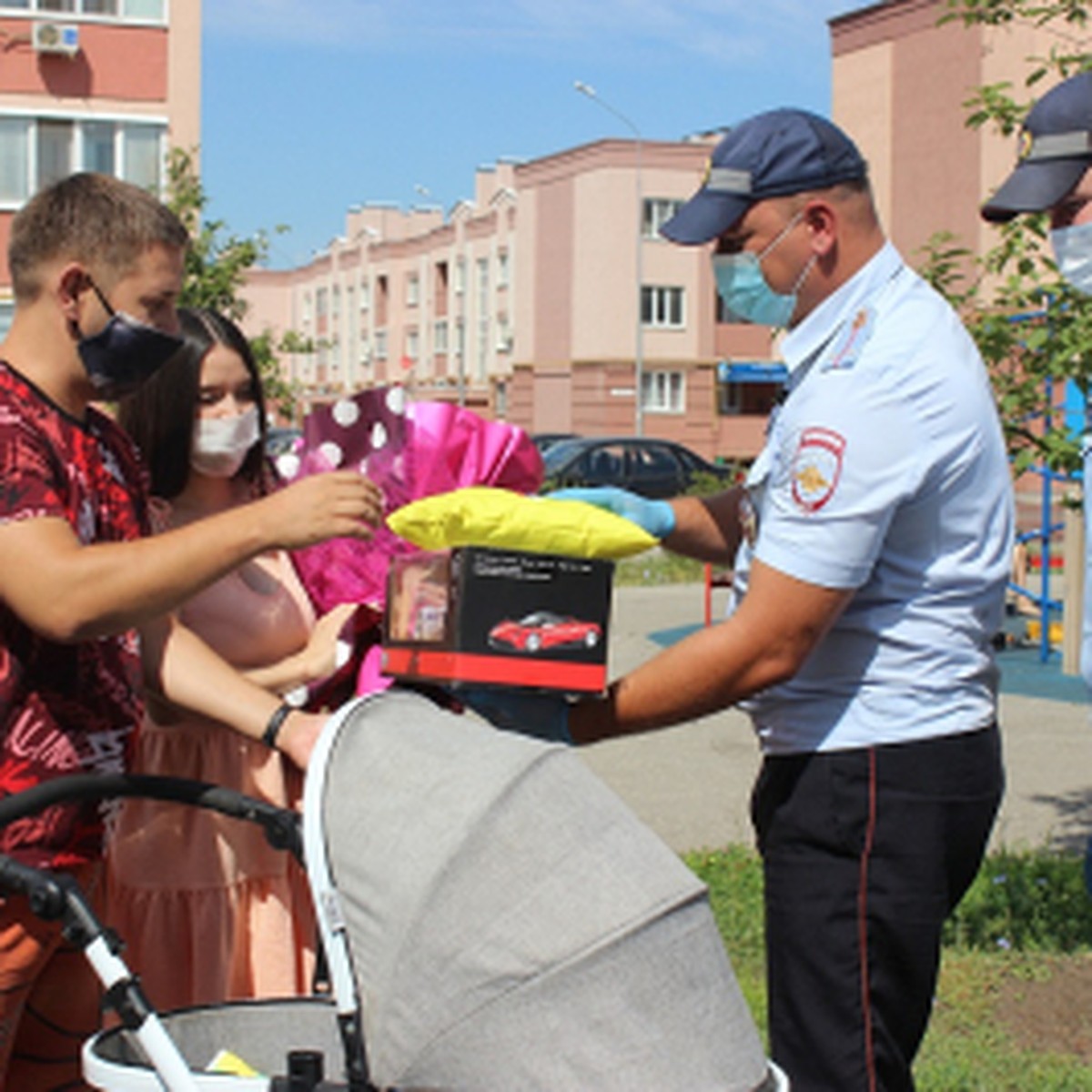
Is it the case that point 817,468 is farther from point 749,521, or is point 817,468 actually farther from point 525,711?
point 525,711

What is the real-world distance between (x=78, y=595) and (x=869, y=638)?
1.37 metres

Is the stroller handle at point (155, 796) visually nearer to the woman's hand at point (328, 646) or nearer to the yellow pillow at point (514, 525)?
the yellow pillow at point (514, 525)

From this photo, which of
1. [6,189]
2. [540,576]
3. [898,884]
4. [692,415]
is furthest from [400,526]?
[692,415]

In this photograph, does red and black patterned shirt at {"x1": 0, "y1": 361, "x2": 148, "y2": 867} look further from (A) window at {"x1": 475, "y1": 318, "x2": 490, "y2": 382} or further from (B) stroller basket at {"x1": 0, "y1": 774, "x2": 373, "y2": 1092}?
(A) window at {"x1": 475, "y1": 318, "x2": 490, "y2": 382}

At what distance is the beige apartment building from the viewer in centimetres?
4147

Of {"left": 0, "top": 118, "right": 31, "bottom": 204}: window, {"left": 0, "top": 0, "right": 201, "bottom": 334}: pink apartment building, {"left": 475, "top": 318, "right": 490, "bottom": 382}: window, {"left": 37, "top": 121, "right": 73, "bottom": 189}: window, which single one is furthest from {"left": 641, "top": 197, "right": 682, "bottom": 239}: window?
{"left": 0, "top": 118, "right": 31, "bottom": 204}: window

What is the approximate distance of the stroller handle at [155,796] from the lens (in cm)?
269

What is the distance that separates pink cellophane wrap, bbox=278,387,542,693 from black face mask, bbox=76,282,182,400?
0.82m

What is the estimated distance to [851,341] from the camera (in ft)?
10.0

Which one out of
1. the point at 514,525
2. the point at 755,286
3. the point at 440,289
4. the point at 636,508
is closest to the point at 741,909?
the point at 636,508

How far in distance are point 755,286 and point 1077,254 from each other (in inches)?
28.2

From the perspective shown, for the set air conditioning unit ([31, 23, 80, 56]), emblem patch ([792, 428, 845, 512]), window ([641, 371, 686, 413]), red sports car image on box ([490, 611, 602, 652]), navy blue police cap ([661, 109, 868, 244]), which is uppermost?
air conditioning unit ([31, 23, 80, 56])

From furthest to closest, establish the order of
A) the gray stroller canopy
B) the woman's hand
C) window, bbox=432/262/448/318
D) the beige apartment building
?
window, bbox=432/262/448/318
the beige apartment building
the woman's hand
the gray stroller canopy

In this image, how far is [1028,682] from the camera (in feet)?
41.0
